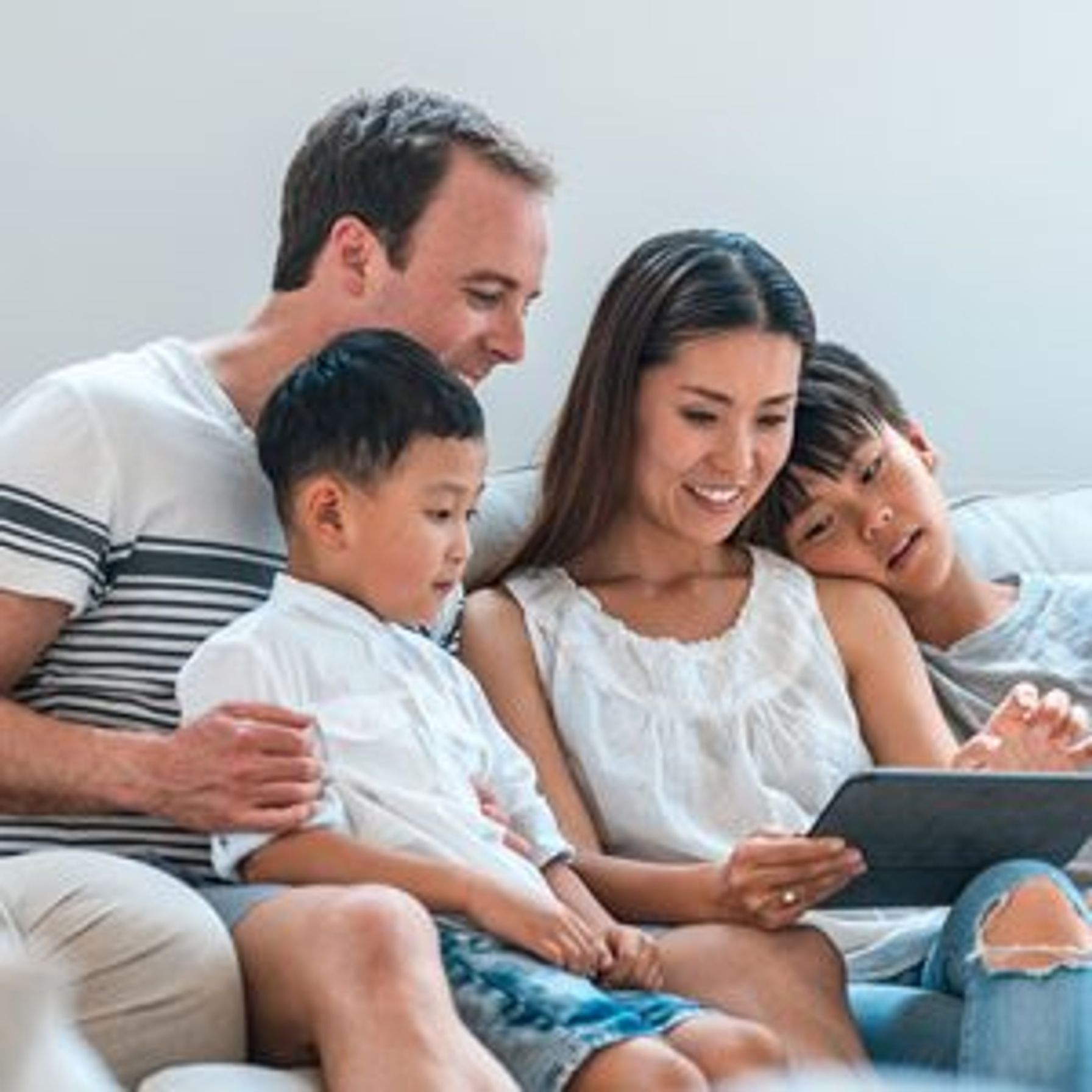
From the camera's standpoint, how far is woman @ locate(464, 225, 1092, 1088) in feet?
6.08

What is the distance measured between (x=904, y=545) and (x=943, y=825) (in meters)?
0.45

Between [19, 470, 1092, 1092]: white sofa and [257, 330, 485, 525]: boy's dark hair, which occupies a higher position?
[257, 330, 485, 525]: boy's dark hair

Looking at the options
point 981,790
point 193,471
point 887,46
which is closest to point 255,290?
point 193,471

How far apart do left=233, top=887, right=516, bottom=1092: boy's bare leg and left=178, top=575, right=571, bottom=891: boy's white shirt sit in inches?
4.5

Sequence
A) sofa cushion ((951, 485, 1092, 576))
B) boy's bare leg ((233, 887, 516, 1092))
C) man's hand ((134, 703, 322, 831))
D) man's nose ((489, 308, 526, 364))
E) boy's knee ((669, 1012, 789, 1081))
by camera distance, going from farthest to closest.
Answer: sofa cushion ((951, 485, 1092, 576)), man's nose ((489, 308, 526, 364)), man's hand ((134, 703, 322, 831)), boy's knee ((669, 1012, 789, 1081)), boy's bare leg ((233, 887, 516, 1092))

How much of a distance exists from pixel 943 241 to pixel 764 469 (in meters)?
0.85

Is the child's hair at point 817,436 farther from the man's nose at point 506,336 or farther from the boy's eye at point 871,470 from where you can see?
the man's nose at point 506,336

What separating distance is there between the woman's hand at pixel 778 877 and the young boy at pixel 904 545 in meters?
0.39

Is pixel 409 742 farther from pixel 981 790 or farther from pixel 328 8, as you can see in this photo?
pixel 328 8

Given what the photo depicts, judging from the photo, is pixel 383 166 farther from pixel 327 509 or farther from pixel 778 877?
pixel 778 877

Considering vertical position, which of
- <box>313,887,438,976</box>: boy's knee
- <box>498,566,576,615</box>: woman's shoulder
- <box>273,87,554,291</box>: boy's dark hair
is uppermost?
<box>273,87,554,291</box>: boy's dark hair

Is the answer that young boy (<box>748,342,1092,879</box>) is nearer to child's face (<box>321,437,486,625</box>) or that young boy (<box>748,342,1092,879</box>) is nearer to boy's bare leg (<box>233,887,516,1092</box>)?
child's face (<box>321,437,486,625</box>)

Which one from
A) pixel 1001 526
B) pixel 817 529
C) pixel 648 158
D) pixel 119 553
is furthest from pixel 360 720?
pixel 648 158

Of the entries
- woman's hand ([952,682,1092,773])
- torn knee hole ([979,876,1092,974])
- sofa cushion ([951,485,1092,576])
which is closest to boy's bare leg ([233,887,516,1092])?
torn knee hole ([979,876,1092,974])
